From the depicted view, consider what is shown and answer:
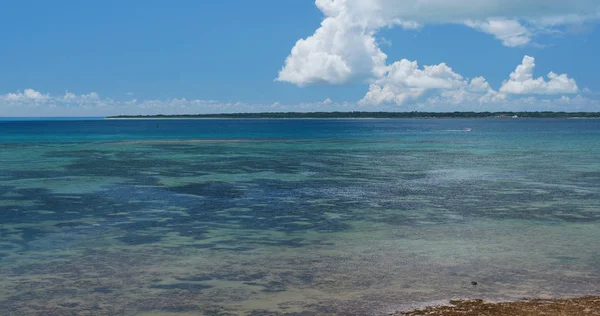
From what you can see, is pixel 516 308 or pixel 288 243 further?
pixel 288 243

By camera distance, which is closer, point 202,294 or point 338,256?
point 202,294

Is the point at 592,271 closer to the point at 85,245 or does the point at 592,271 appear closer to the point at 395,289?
the point at 395,289

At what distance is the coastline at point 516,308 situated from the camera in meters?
11.5

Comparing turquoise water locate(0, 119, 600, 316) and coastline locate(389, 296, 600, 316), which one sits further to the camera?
turquoise water locate(0, 119, 600, 316)

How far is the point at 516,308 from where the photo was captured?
39.0 feet

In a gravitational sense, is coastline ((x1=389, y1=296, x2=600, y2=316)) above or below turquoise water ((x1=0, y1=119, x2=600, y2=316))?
above

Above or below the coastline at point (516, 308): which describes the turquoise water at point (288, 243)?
below

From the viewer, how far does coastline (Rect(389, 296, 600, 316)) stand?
11.5 meters

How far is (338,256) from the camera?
55.2 ft

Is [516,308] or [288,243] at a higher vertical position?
[516,308]

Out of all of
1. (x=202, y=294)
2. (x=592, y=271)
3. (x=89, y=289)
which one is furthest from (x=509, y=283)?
(x=89, y=289)

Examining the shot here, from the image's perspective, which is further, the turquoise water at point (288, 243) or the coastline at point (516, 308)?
the turquoise water at point (288, 243)

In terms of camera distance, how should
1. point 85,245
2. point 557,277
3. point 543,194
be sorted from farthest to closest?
point 543,194 < point 85,245 < point 557,277

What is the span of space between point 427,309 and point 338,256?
16.3 ft
